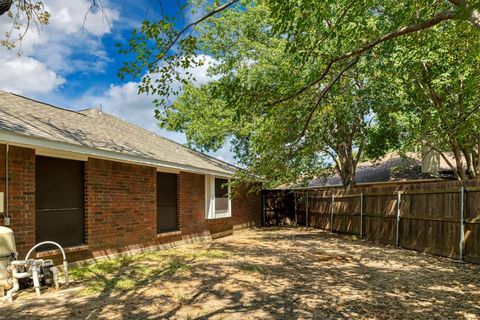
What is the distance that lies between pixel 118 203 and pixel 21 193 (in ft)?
9.98

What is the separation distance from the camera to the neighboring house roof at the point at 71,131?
7.76 meters

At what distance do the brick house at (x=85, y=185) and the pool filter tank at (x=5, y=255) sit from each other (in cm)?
68

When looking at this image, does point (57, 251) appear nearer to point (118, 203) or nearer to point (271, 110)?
point (118, 203)

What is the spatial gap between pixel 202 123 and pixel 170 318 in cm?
1894

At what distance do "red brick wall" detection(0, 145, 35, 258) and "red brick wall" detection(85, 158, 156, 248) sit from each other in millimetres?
1628

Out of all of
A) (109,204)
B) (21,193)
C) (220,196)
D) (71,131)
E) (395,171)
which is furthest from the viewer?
(395,171)

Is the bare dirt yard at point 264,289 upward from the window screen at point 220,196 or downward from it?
downward

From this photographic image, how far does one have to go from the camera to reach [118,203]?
415 inches

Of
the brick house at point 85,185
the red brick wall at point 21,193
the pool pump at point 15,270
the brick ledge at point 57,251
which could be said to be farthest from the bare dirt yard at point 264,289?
the red brick wall at point 21,193

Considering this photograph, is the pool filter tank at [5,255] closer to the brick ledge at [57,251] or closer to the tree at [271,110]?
the brick ledge at [57,251]

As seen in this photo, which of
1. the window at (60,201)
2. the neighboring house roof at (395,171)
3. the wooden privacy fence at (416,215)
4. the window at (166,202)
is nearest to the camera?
the window at (60,201)

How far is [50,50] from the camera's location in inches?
250

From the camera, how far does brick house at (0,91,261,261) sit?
25.1 feet

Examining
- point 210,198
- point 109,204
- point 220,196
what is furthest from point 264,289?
point 220,196
